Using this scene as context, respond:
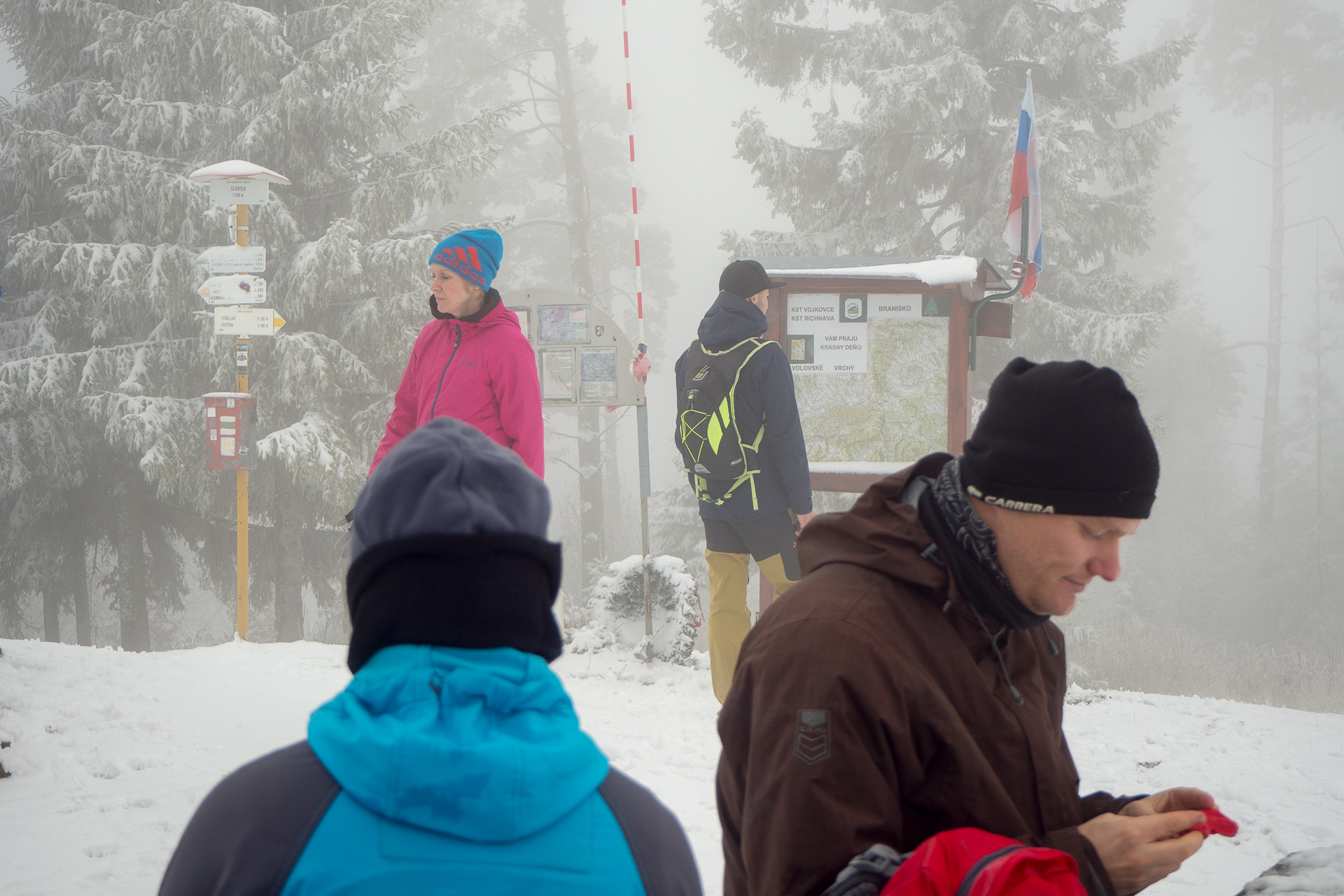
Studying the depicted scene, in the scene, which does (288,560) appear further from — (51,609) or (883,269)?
(883,269)

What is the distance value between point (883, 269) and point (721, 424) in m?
2.09

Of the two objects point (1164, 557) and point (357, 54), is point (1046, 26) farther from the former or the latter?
point (1164, 557)

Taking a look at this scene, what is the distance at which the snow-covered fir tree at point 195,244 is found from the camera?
12.4 meters

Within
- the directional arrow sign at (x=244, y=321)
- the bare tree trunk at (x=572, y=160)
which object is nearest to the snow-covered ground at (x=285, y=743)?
the directional arrow sign at (x=244, y=321)

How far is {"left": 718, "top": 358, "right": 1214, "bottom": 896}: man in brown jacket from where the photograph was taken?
1521 mm

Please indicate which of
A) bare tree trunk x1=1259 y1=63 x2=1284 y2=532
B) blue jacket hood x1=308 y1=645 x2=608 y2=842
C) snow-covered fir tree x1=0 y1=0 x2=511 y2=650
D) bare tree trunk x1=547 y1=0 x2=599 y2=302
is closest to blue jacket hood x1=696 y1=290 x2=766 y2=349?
blue jacket hood x1=308 y1=645 x2=608 y2=842

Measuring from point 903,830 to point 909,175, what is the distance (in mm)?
14330

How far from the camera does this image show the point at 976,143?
14.4m

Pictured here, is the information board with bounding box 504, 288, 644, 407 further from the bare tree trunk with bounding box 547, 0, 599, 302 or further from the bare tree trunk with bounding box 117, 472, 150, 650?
the bare tree trunk with bounding box 547, 0, 599, 302

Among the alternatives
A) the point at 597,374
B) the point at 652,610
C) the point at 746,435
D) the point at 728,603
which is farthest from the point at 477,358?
the point at 652,610

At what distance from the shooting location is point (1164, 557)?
29.3 m

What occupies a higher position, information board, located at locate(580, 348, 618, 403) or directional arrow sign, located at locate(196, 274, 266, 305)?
directional arrow sign, located at locate(196, 274, 266, 305)

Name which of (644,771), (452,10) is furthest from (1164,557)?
(644,771)

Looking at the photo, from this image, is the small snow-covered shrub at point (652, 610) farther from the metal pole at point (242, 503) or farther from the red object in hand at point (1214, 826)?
the red object in hand at point (1214, 826)
